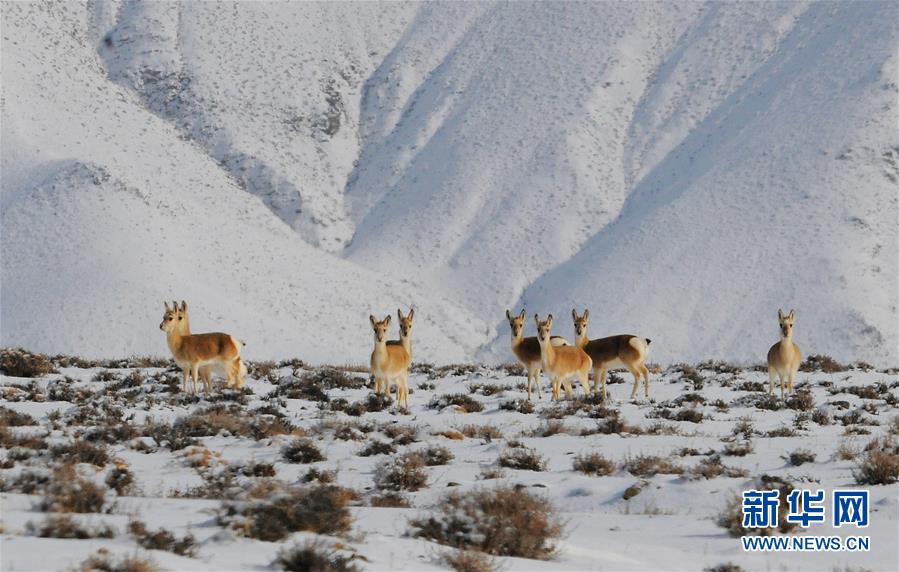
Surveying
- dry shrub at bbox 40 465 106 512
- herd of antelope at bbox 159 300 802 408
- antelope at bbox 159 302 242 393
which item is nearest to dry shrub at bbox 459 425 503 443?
herd of antelope at bbox 159 300 802 408

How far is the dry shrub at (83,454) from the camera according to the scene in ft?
35.8

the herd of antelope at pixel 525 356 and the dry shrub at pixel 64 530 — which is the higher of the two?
the herd of antelope at pixel 525 356

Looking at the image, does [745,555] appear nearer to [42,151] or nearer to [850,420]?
[850,420]

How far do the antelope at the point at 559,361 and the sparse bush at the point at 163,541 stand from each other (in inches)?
470

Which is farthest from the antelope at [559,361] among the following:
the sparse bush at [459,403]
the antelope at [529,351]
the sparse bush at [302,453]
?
the sparse bush at [302,453]

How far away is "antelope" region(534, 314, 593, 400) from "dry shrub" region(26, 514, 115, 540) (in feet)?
39.6

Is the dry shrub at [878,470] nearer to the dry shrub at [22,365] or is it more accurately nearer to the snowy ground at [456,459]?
the snowy ground at [456,459]

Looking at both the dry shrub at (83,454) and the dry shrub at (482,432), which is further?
the dry shrub at (482,432)

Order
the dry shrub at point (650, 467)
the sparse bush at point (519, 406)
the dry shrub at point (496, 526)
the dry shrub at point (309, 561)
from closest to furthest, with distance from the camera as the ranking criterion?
the dry shrub at point (309, 561) → the dry shrub at point (496, 526) → the dry shrub at point (650, 467) → the sparse bush at point (519, 406)

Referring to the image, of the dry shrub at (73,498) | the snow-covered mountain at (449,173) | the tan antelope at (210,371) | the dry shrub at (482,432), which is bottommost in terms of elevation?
the dry shrub at (73,498)

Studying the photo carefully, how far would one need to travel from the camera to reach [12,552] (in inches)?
251

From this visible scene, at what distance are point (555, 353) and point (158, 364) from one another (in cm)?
1340

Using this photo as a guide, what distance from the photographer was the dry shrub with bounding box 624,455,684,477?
11.5m

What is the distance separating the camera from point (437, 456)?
40.7 ft
